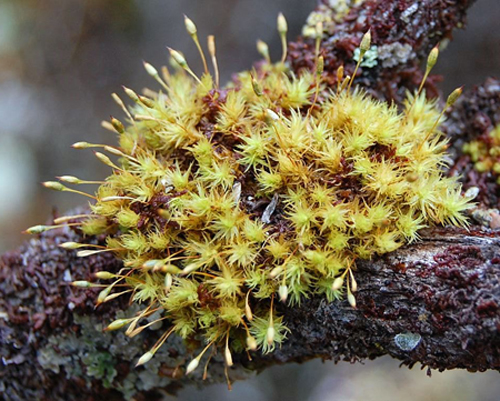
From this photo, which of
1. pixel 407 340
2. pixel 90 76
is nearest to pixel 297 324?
pixel 407 340

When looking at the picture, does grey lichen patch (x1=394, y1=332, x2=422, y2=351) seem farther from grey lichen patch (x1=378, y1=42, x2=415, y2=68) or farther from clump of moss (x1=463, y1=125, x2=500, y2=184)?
grey lichen patch (x1=378, y1=42, x2=415, y2=68)

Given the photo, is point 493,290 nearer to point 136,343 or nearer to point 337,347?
point 337,347

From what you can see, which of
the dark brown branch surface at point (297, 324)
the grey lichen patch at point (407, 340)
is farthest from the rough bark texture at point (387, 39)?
the grey lichen patch at point (407, 340)

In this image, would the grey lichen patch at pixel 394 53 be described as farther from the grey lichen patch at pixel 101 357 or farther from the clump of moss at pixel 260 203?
the grey lichen patch at pixel 101 357

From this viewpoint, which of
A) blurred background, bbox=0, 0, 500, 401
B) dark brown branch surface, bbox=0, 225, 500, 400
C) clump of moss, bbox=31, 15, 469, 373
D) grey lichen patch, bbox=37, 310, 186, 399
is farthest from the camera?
blurred background, bbox=0, 0, 500, 401

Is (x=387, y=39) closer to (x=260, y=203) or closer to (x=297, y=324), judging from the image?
(x=260, y=203)

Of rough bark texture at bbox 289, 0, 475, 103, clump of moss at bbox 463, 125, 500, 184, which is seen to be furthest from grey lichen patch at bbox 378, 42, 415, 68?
clump of moss at bbox 463, 125, 500, 184
